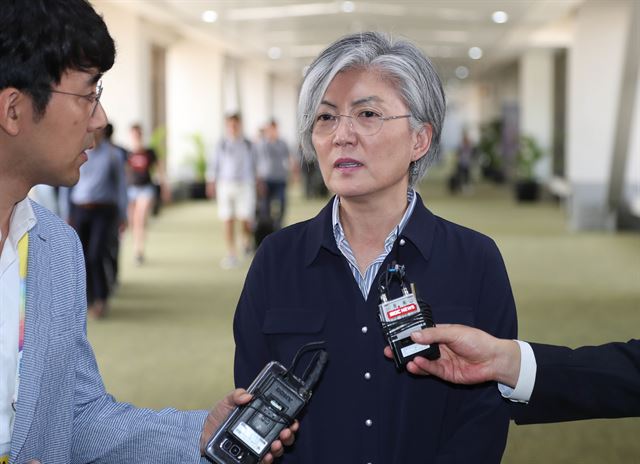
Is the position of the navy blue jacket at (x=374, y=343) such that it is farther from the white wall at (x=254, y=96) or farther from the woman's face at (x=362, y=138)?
the white wall at (x=254, y=96)

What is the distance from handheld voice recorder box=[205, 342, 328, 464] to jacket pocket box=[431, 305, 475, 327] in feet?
1.25

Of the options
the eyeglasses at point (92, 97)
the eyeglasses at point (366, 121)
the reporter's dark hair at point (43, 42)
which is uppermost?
the reporter's dark hair at point (43, 42)

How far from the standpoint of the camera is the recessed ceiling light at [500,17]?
17.3 meters

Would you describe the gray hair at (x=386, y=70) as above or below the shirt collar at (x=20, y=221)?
above

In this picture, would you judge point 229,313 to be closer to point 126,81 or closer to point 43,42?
point 43,42

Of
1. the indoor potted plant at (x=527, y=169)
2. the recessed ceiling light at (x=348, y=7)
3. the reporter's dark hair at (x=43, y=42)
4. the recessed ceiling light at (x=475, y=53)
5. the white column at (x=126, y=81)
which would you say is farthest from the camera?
the recessed ceiling light at (x=475, y=53)

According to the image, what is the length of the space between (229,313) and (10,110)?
702cm

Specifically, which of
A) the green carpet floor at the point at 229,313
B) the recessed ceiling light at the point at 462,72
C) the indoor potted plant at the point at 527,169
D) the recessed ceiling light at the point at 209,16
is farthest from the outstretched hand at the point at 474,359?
the recessed ceiling light at the point at 462,72

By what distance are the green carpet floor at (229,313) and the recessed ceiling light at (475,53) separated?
9437mm

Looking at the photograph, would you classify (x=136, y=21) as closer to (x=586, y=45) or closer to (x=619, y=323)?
(x=586, y=45)

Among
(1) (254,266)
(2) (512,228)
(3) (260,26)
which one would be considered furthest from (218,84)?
(1) (254,266)

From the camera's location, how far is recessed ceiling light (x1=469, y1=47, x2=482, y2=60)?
25288 mm

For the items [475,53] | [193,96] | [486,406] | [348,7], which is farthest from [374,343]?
[475,53]

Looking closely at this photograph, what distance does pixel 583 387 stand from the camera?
217 centimetres
